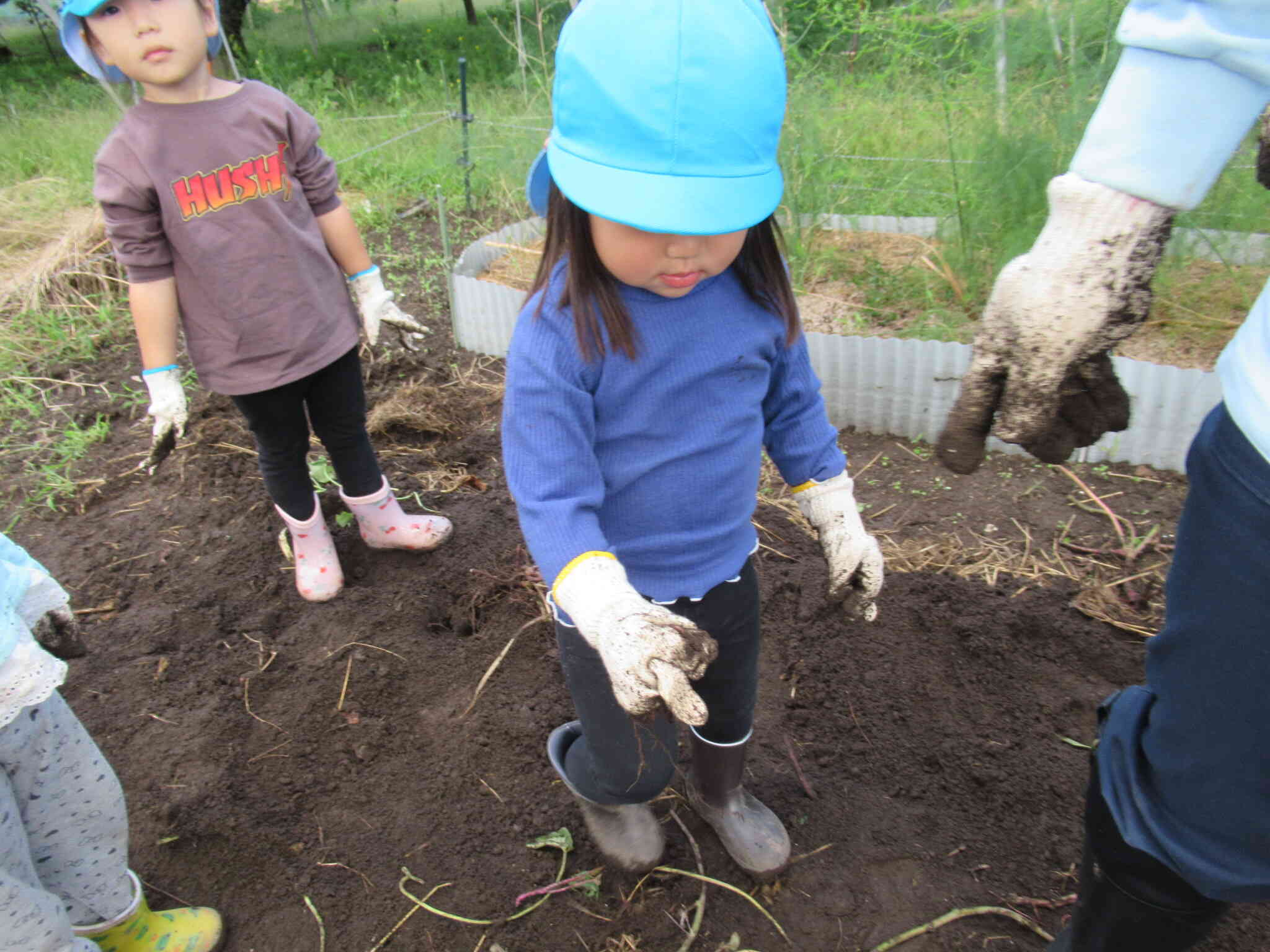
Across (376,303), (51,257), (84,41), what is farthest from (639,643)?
(51,257)

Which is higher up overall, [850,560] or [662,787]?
[850,560]

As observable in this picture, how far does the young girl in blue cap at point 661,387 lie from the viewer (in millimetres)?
995

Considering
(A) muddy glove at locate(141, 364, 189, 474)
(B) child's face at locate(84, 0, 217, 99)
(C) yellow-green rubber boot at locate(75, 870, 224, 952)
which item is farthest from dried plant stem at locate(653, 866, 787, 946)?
(B) child's face at locate(84, 0, 217, 99)

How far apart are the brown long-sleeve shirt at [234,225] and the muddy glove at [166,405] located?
0.23 ft

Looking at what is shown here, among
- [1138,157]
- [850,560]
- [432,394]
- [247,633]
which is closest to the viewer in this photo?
[1138,157]

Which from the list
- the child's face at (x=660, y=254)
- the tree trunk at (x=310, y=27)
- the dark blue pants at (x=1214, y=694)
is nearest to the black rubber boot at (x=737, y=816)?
the dark blue pants at (x=1214, y=694)

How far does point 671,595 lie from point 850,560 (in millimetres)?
328

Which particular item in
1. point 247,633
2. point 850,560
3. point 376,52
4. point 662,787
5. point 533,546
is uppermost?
point 533,546

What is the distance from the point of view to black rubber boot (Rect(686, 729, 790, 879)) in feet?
5.43

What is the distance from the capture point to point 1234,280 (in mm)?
2803

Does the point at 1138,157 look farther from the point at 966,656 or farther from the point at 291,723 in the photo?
the point at 291,723

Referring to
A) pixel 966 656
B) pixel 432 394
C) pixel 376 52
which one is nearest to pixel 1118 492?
pixel 966 656

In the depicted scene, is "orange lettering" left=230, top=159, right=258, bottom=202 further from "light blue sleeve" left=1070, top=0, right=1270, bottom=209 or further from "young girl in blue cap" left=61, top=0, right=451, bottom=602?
"light blue sleeve" left=1070, top=0, right=1270, bottom=209

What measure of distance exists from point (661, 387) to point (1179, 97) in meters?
0.67
